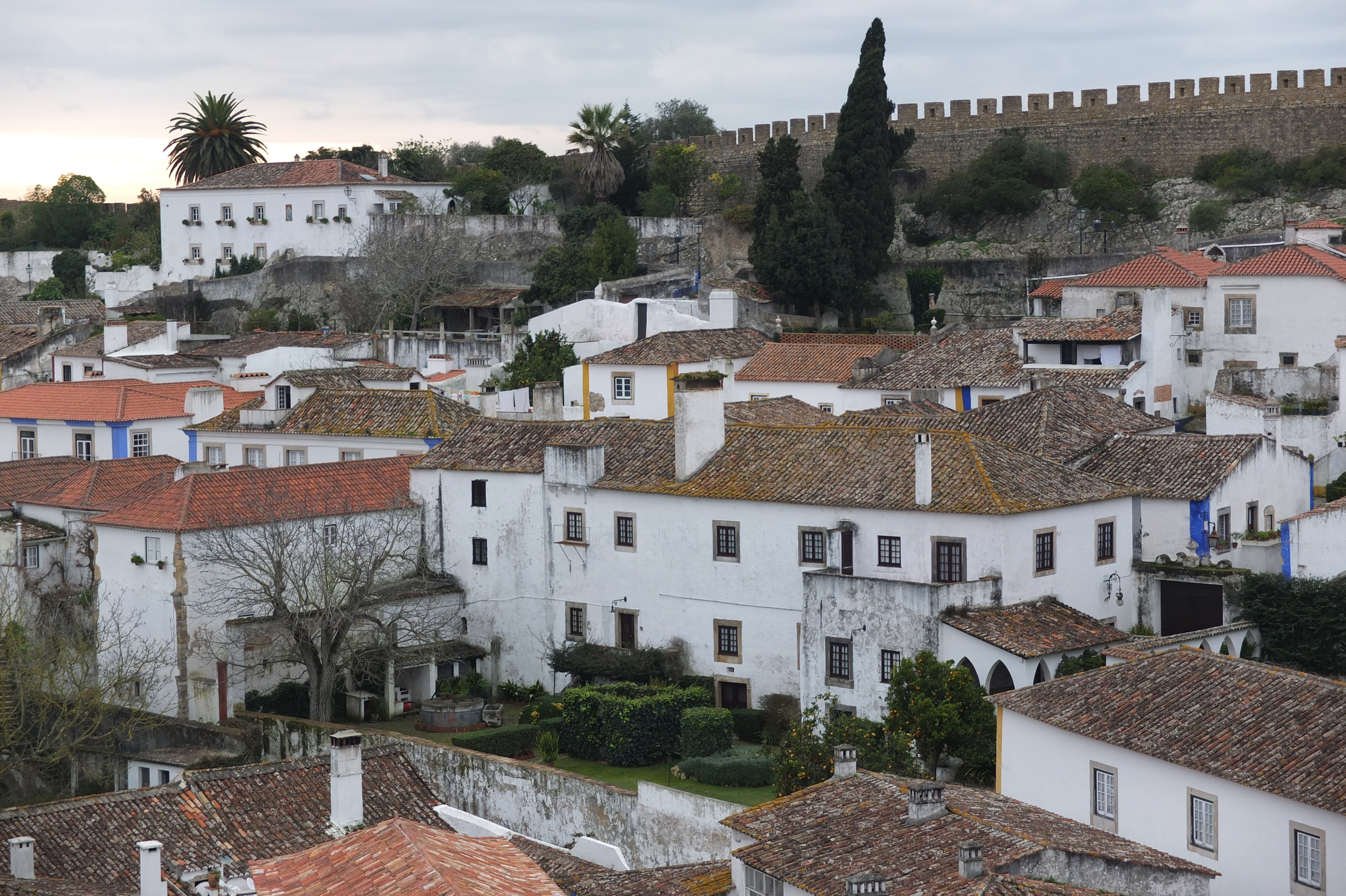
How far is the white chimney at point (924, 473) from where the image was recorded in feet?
101

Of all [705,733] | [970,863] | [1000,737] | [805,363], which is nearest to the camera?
[970,863]

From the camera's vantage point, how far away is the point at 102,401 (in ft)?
168

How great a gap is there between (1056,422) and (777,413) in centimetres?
755

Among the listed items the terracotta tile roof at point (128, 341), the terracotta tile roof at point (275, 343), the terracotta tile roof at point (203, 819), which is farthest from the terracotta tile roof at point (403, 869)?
the terracotta tile roof at point (128, 341)

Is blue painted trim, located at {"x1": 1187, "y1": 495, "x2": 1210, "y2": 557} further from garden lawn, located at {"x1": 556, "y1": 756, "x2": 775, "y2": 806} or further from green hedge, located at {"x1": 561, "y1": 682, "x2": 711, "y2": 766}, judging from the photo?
garden lawn, located at {"x1": 556, "y1": 756, "x2": 775, "y2": 806}

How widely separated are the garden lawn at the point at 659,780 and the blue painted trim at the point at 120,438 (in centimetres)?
2287

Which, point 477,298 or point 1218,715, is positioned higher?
point 477,298

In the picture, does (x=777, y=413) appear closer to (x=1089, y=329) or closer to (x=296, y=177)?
(x=1089, y=329)

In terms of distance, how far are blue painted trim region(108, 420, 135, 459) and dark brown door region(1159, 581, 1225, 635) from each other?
29738 mm

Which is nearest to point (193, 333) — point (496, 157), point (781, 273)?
point (496, 157)

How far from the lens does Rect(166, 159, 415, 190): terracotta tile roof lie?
70188 mm

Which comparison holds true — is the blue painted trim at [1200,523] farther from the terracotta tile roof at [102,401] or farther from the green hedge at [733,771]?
the terracotta tile roof at [102,401]

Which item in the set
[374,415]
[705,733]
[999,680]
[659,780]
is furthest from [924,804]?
[374,415]

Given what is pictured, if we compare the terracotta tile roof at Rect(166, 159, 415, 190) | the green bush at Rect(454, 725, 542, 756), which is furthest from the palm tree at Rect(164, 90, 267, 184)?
the green bush at Rect(454, 725, 542, 756)
